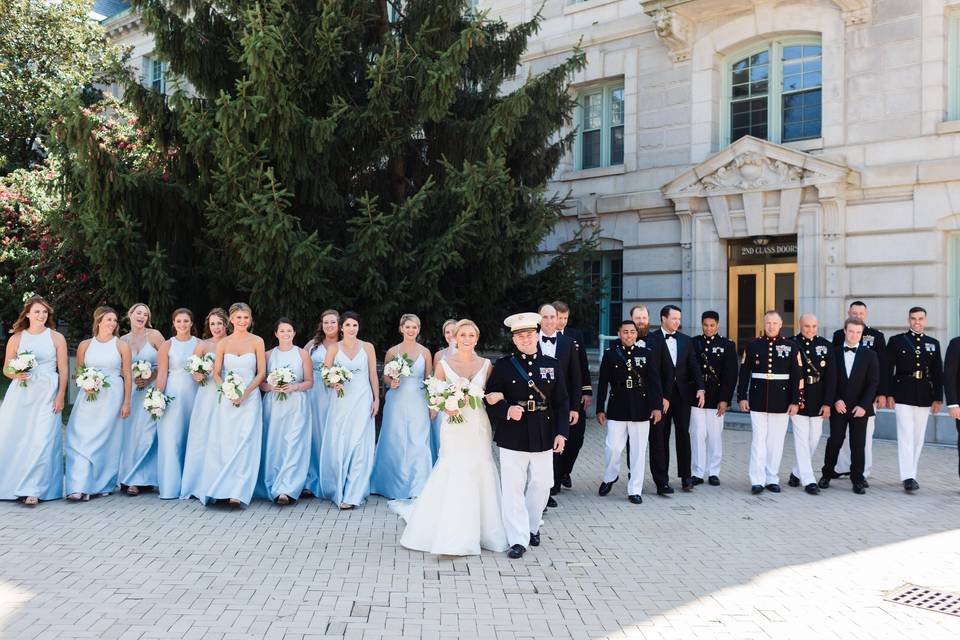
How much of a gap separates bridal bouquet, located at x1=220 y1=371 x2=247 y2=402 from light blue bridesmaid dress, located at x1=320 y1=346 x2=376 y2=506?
3.34ft

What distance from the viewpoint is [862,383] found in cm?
966

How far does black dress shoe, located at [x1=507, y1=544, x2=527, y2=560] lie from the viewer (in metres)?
6.81

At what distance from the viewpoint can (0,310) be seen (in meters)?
20.3

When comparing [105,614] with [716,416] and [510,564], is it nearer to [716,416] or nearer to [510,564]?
[510,564]

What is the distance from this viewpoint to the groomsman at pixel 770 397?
9.45 m

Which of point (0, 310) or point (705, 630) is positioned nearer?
point (705, 630)

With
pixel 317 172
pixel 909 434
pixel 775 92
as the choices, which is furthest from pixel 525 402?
pixel 775 92

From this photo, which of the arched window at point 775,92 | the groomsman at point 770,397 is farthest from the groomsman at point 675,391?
the arched window at point 775,92

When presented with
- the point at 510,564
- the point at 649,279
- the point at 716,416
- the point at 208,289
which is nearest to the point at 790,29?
the point at 649,279

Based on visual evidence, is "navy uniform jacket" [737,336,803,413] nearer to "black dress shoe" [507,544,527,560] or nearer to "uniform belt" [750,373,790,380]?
"uniform belt" [750,373,790,380]

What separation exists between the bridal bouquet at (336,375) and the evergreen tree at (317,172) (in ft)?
8.04

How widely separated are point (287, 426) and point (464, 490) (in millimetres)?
2940

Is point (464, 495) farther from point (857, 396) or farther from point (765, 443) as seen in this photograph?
point (857, 396)

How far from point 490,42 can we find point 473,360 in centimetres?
848
